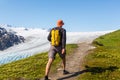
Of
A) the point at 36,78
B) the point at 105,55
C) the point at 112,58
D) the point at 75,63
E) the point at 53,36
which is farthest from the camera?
the point at 105,55

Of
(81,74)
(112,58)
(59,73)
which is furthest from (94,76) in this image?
(112,58)

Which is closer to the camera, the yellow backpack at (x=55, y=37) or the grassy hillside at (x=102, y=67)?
the yellow backpack at (x=55, y=37)

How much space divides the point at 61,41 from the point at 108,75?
4.84m

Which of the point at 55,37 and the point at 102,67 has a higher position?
the point at 55,37

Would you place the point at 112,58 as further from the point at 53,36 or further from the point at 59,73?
the point at 53,36

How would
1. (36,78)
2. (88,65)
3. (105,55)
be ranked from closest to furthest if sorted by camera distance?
(36,78), (88,65), (105,55)

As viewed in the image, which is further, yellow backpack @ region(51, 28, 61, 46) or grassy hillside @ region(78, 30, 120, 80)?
grassy hillside @ region(78, 30, 120, 80)

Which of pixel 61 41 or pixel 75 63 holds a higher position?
pixel 61 41

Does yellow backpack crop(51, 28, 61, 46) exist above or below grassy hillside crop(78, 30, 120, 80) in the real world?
above

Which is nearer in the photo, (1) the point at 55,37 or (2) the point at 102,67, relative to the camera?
(1) the point at 55,37

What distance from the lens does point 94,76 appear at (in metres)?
23.2

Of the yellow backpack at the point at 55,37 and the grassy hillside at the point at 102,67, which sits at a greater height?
the yellow backpack at the point at 55,37

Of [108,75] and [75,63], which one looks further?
[75,63]

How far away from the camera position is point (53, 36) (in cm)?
2192
